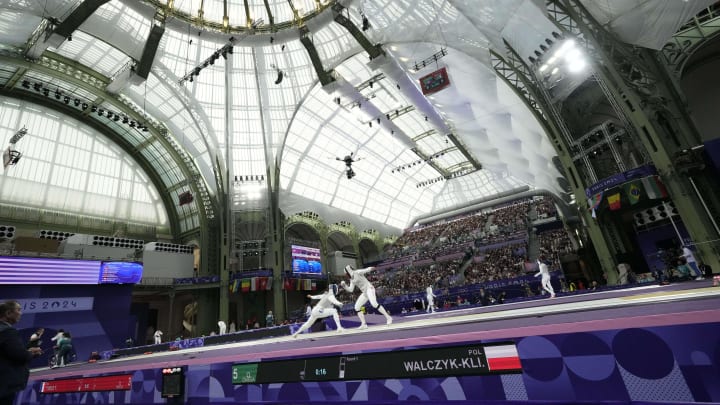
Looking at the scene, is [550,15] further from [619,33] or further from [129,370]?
[129,370]

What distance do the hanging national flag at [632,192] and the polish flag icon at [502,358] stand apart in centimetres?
1841

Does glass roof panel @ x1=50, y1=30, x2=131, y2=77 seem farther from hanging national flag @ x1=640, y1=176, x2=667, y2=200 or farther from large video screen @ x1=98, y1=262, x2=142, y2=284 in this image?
hanging national flag @ x1=640, y1=176, x2=667, y2=200

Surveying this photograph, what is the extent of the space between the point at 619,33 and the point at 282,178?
35391 mm

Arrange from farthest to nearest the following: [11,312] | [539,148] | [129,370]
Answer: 1. [539,148]
2. [129,370]
3. [11,312]

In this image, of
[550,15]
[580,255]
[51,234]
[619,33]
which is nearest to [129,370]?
[550,15]

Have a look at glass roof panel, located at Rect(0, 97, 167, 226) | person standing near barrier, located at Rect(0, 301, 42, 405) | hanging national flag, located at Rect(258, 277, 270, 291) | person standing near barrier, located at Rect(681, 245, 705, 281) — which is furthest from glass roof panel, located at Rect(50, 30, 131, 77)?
person standing near barrier, located at Rect(681, 245, 705, 281)

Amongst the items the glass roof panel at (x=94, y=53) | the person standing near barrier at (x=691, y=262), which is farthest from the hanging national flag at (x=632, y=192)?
the glass roof panel at (x=94, y=53)

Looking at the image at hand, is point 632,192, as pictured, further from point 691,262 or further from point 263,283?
point 263,283

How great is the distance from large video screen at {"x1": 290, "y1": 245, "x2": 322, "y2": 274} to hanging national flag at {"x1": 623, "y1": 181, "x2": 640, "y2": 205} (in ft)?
112

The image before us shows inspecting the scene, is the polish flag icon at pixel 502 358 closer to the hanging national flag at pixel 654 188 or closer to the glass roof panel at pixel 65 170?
the hanging national flag at pixel 654 188

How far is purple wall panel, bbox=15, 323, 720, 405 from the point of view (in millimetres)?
2684

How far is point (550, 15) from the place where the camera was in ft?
56.2

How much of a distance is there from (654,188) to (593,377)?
60.4 feet

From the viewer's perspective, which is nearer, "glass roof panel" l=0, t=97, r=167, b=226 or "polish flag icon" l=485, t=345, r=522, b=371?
"polish flag icon" l=485, t=345, r=522, b=371
